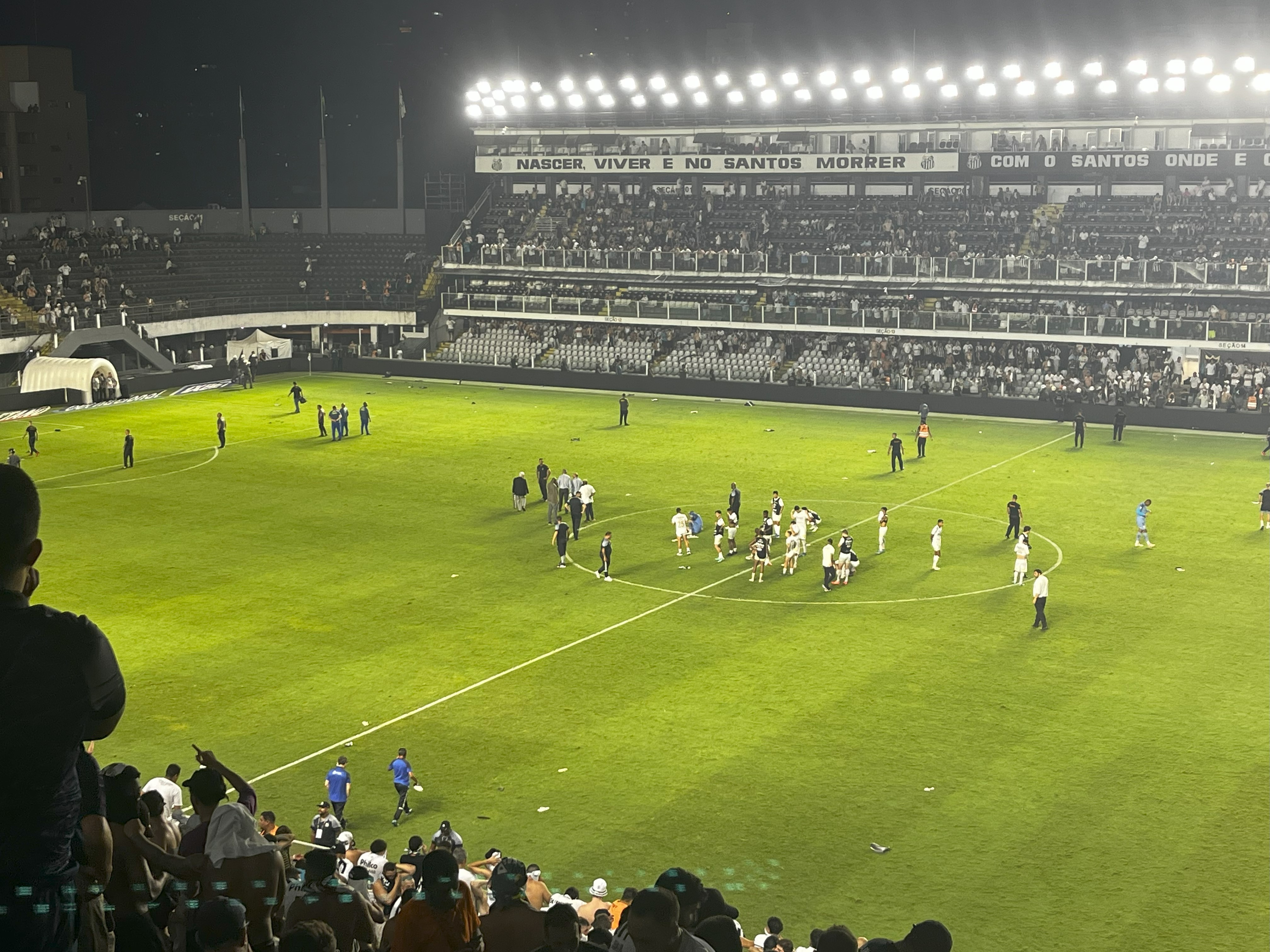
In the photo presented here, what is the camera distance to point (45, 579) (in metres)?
33.4

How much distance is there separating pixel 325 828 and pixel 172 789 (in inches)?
92.6

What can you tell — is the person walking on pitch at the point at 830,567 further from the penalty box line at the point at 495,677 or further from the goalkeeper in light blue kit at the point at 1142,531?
the goalkeeper in light blue kit at the point at 1142,531

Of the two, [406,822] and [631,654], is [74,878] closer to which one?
[406,822]

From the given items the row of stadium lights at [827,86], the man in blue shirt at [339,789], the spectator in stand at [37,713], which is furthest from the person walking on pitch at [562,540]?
the row of stadium lights at [827,86]

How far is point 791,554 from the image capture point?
114 feet

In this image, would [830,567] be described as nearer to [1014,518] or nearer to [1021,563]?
[1021,563]

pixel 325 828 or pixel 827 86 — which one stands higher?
pixel 827 86

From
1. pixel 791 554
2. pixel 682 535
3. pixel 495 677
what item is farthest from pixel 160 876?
pixel 682 535

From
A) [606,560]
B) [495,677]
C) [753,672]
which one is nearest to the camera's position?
[495,677]

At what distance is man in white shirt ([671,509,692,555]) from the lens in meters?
36.3

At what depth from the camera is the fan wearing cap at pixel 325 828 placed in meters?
18.5

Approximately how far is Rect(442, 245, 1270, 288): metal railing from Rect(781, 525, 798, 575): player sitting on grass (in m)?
35.4

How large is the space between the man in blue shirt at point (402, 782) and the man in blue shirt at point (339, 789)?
2.33ft

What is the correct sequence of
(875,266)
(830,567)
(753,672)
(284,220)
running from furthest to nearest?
(284,220), (875,266), (830,567), (753,672)
